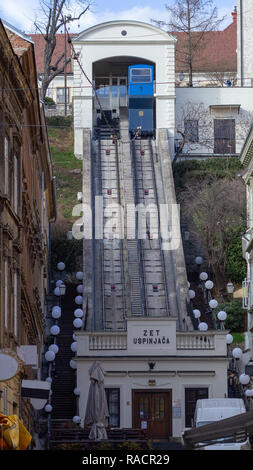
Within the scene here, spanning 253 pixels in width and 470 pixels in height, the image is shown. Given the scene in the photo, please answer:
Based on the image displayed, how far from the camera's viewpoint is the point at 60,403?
135 ft

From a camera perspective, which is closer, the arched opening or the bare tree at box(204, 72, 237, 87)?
the arched opening

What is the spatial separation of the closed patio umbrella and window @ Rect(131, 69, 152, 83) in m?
38.2

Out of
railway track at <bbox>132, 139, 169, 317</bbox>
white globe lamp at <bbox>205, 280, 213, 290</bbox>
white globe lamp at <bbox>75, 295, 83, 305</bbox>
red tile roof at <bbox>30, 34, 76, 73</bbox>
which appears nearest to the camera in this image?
railway track at <bbox>132, 139, 169, 317</bbox>

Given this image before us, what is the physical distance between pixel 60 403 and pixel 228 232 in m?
18.8

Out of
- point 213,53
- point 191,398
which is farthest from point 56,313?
point 213,53

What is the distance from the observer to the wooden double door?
3947 cm

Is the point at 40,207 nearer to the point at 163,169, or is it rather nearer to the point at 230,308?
the point at 230,308

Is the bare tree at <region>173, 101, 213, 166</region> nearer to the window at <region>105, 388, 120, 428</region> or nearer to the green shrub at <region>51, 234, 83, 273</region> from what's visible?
the green shrub at <region>51, 234, 83, 273</region>

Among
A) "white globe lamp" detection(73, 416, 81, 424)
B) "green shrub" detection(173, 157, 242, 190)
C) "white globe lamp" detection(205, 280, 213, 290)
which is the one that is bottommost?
"white globe lamp" detection(73, 416, 81, 424)

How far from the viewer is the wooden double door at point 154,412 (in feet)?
129

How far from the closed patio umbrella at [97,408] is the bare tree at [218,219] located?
23295mm

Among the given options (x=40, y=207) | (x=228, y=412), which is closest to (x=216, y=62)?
(x=40, y=207)

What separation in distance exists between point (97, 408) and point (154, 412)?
24.5 ft

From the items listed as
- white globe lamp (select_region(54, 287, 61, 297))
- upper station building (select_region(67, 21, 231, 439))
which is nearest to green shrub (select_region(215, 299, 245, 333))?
upper station building (select_region(67, 21, 231, 439))
